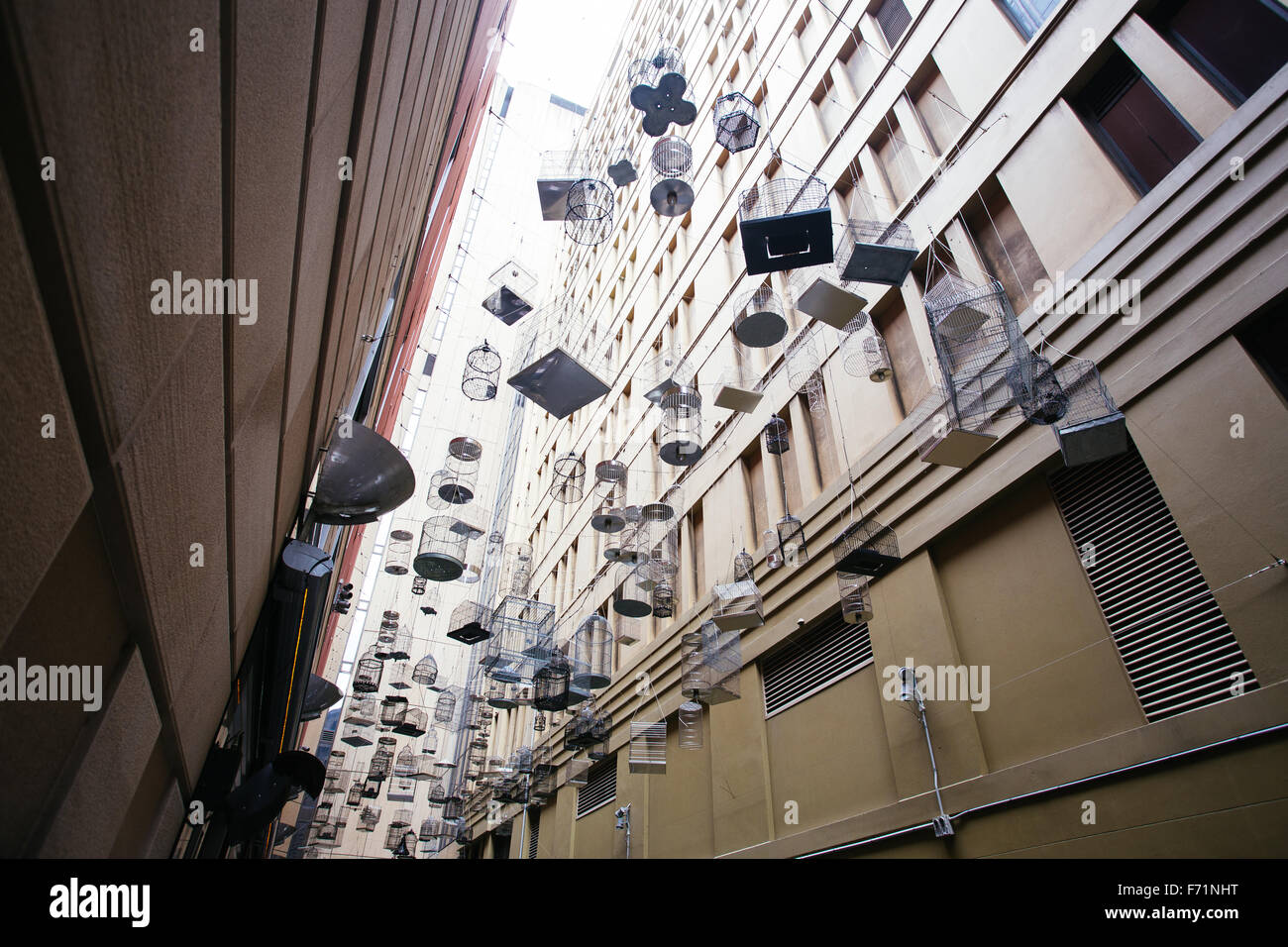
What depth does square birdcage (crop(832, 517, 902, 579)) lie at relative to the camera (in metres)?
7.73

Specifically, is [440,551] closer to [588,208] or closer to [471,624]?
[471,624]

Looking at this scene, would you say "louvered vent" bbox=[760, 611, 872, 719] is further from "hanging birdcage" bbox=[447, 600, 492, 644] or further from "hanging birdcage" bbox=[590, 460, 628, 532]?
"hanging birdcage" bbox=[447, 600, 492, 644]

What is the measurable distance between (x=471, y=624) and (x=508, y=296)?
5750mm

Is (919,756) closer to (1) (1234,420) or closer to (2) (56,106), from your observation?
(1) (1234,420)

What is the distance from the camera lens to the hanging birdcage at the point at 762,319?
26.9 ft

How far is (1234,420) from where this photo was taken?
18.0ft

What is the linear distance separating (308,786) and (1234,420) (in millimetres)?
8411

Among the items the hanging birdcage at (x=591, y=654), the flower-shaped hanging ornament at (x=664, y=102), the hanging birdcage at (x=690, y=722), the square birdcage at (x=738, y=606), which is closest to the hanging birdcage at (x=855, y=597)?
the square birdcage at (x=738, y=606)

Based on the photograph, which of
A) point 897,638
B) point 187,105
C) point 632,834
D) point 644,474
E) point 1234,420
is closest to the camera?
point 187,105

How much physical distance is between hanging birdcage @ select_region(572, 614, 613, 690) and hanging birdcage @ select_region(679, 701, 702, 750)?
5.73 feet

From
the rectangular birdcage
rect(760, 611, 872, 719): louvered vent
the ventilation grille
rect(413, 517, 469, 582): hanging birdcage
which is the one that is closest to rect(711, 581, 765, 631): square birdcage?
rect(760, 611, 872, 719): louvered vent

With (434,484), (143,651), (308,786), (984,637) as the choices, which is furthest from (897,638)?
(434,484)

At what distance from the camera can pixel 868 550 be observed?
304 inches

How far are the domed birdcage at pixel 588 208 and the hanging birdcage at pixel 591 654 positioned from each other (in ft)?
23.8
